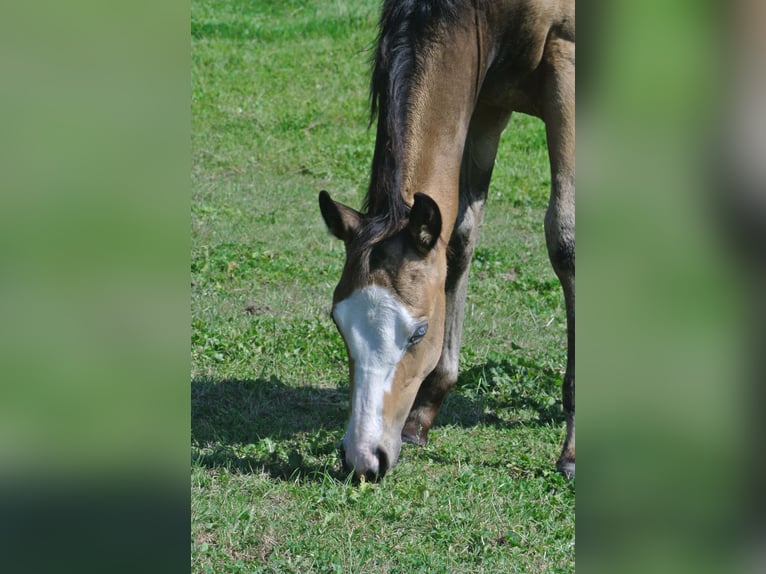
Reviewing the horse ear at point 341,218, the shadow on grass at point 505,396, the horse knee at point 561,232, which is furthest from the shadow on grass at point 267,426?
the horse knee at point 561,232

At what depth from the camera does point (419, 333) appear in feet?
12.5

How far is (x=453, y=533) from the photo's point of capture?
354cm

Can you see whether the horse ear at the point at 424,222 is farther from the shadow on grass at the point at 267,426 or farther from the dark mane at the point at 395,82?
the shadow on grass at the point at 267,426

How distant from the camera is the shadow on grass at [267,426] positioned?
4121 mm

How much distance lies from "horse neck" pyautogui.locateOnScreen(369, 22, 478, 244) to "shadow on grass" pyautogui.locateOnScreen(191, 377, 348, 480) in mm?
1213

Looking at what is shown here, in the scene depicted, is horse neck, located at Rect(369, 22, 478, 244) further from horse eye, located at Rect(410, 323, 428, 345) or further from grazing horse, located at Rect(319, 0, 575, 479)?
horse eye, located at Rect(410, 323, 428, 345)

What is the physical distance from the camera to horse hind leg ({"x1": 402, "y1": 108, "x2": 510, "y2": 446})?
492 centimetres

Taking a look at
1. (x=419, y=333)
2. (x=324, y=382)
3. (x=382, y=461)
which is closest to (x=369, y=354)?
(x=419, y=333)

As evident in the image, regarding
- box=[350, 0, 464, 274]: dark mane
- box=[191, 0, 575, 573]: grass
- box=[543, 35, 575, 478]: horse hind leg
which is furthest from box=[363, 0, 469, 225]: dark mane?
box=[191, 0, 575, 573]: grass

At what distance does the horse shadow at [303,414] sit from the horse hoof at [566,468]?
0.66m
